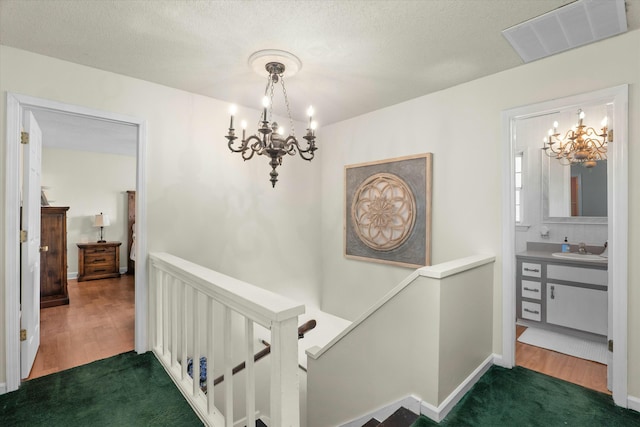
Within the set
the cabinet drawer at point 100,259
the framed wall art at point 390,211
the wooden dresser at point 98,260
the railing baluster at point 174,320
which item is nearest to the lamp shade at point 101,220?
the wooden dresser at point 98,260

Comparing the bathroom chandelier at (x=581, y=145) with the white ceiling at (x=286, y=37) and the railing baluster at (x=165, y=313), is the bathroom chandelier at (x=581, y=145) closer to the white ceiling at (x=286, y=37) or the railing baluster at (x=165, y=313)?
the white ceiling at (x=286, y=37)

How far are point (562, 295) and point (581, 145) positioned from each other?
1600mm

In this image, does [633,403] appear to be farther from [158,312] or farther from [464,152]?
[158,312]

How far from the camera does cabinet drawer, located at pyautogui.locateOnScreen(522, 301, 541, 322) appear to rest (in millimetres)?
3342

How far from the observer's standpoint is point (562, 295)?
3.17m

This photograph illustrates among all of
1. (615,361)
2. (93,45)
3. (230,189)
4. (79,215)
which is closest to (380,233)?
(230,189)

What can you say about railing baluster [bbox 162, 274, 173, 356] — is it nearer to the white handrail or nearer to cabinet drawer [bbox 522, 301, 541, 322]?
the white handrail

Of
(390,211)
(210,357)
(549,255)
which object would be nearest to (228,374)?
(210,357)

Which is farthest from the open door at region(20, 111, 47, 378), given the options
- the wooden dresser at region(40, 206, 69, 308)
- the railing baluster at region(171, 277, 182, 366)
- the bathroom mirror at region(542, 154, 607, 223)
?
Answer: the bathroom mirror at region(542, 154, 607, 223)

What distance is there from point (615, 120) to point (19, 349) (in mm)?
4267

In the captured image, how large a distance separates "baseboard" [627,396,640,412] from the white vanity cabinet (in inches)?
47.3

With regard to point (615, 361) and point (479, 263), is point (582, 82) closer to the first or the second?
point (479, 263)

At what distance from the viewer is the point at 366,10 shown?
1710mm

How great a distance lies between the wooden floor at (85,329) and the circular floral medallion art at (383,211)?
256 cm
